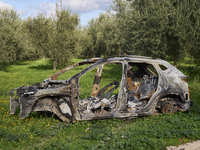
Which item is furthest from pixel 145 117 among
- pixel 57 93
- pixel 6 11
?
pixel 6 11

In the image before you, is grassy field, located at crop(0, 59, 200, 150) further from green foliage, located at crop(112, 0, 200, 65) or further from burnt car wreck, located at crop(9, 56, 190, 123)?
green foliage, located at crop(112, 0, 200, 65)

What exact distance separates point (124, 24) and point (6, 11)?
1269 inches

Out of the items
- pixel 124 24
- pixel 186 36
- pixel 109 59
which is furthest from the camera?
pixel 124 24

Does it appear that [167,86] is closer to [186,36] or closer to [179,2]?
[186,36]

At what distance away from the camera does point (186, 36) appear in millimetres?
11984

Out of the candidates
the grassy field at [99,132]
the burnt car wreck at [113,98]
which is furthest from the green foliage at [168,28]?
the grassy field at [99,132]

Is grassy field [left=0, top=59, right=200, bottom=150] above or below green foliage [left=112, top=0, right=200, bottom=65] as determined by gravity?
below

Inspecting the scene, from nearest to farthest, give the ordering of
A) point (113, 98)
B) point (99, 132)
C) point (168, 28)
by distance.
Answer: point (99, 132) → point (113, 98) → point (168, 28)

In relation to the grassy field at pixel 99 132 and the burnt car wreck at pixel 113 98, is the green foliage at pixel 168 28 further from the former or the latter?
the grassy field at pixel 99 132

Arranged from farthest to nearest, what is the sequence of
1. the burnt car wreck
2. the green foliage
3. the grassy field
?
1. the green foliage
2. the burnt car wreck
3. the grassy field

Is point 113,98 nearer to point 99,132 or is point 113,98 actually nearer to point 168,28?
point 99,132

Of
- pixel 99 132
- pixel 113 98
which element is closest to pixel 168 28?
pixel 113 98

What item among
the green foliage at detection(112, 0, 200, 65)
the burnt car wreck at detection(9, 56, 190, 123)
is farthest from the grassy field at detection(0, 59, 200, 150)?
the green foliage at detection(112, 0, 200, 65)

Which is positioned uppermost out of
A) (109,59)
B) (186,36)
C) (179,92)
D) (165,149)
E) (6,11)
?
(6,11)
